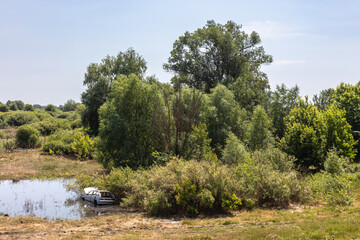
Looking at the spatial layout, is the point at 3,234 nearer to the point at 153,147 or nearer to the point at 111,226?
the point at 111,226

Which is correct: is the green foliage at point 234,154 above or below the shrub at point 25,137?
below

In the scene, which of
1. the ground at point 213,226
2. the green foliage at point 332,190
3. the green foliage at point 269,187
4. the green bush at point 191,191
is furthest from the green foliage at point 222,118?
the ground at point 213,226

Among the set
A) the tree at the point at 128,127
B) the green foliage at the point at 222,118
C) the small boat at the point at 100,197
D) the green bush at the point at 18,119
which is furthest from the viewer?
the green bush at the point at 18,119

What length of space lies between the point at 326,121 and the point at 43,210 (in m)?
31.0

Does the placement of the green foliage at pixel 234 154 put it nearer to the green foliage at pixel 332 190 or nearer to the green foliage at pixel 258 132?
the green foliage at pixel 332 190

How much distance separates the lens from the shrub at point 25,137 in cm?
5625

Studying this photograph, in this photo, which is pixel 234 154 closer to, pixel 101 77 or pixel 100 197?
pixel 100 197

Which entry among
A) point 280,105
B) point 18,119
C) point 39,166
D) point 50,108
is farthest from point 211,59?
point 50,108

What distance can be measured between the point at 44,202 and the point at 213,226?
572 inches

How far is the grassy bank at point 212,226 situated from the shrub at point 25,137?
4324 centimetres

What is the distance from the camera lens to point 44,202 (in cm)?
2330

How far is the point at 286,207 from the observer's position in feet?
66.4

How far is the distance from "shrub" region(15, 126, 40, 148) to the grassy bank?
43.2 m

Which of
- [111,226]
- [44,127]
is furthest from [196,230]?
[44,127]
